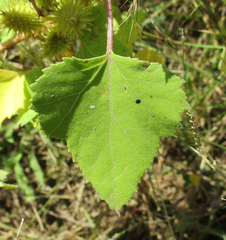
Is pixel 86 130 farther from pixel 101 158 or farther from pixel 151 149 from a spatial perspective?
pixel 151 149

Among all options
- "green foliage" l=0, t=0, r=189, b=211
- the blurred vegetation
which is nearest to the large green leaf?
"green foliage" l=0, t=0, r=189, b=211

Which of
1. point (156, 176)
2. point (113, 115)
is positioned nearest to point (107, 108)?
point (113, 115)

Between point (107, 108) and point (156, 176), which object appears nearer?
point (107, 108)

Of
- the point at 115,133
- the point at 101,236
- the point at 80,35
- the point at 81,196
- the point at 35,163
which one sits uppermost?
the point at 80,35

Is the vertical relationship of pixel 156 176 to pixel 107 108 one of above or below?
below

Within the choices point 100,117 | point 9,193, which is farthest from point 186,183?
point 9,193

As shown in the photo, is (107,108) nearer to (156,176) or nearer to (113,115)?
(113,115)
